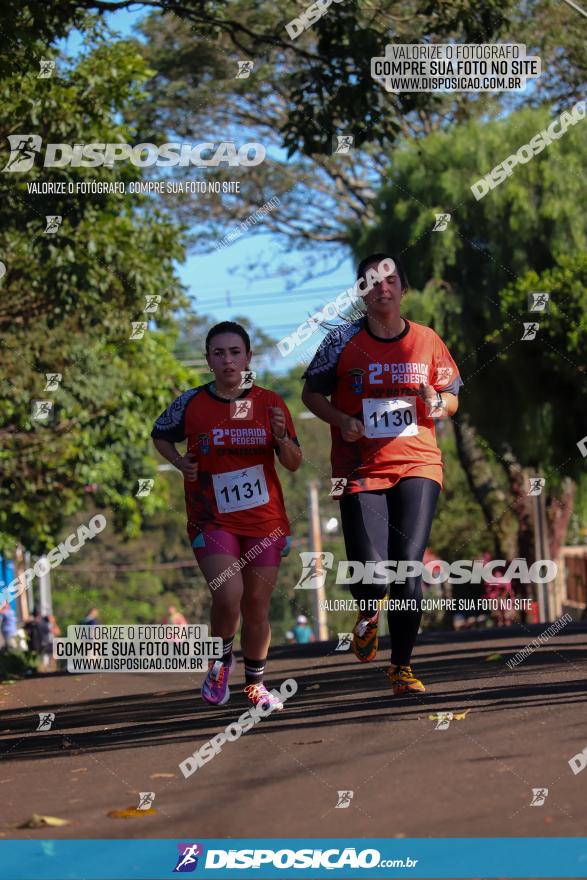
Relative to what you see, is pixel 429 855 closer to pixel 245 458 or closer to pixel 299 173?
pixel 245 458

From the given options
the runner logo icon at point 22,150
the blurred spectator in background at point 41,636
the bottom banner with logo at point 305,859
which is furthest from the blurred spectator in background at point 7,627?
the bottom banner with logo at point 305,859

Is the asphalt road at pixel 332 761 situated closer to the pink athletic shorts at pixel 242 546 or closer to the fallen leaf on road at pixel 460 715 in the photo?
the fallen leaf on road at pixel 460 715

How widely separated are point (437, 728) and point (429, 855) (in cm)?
217

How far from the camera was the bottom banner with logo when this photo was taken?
4484 mm

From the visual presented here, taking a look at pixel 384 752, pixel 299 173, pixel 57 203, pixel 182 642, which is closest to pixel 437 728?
pixel 384 752

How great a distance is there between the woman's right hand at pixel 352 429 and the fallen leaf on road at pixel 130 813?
2.63 metres

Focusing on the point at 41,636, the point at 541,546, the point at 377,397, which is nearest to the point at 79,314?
the point at 377,397

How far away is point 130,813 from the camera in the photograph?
17.9 feet


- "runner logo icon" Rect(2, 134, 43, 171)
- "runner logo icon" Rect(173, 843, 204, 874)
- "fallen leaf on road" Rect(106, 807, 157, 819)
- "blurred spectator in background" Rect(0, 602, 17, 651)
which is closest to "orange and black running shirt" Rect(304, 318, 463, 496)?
"fallen leaf on road" Rect(106, 807, 157, 819)

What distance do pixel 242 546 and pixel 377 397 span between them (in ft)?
3.45

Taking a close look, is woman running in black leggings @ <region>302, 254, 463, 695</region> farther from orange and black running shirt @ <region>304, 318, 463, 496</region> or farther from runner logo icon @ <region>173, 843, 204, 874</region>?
runner logo icon @ <region>173, 843, 204, 874</region>

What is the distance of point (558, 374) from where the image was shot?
24328mm

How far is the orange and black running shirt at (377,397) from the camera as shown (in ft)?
25.6

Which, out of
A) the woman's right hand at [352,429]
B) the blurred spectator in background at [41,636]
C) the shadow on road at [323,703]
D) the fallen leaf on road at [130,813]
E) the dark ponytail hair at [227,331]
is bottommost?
the blurred spectator in background at [41,636]
